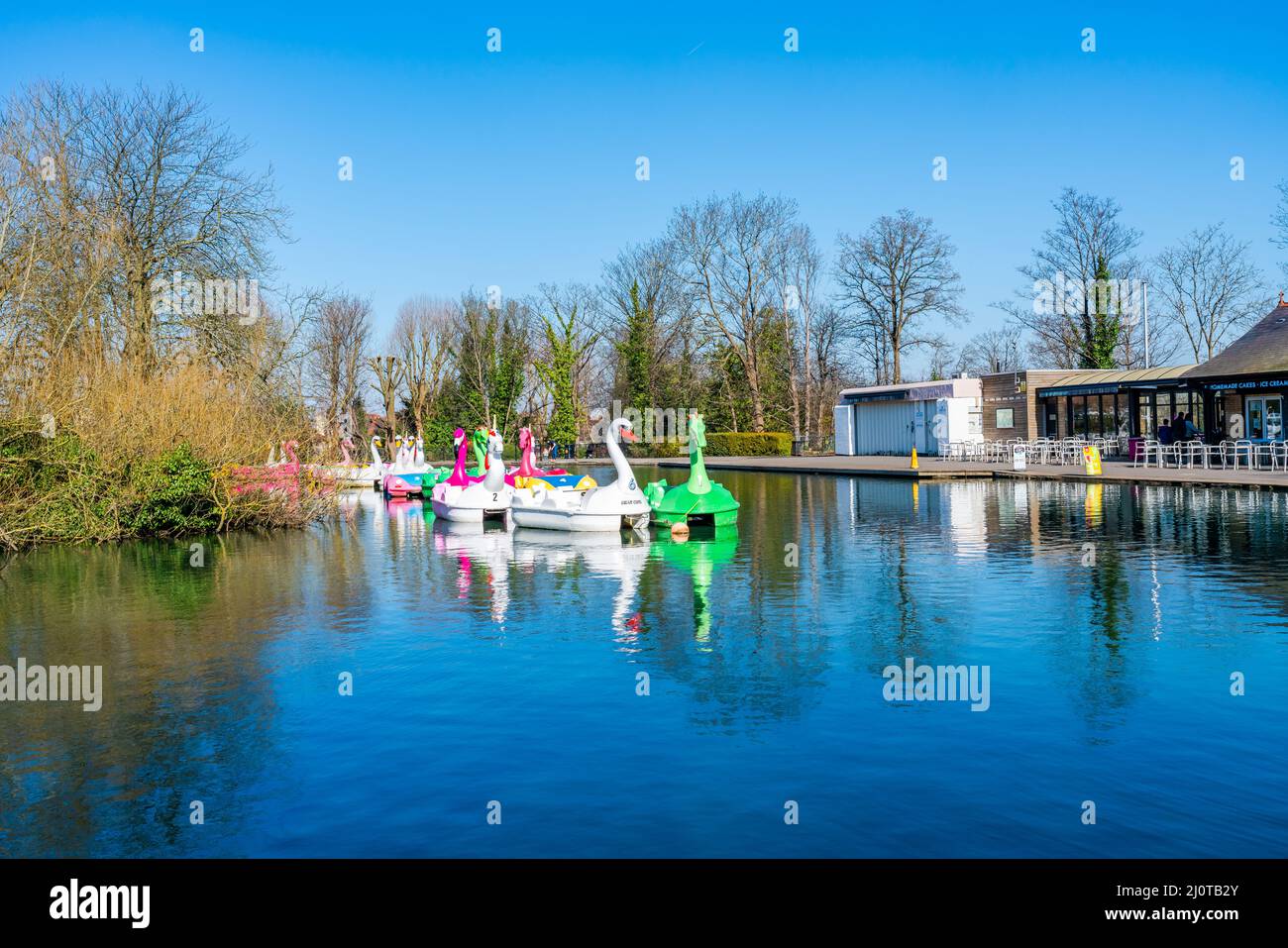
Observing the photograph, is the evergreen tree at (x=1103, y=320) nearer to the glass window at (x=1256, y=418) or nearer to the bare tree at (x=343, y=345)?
the glass window at (x=1256, y=418)

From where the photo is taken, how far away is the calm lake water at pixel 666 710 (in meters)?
6.70

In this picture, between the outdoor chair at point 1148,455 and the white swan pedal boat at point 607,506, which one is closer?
the white swan pedal boat at point 607,506

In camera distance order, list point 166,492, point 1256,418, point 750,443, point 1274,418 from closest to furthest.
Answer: point 166,492
point 1274,418
point 1256,418
point 750,443

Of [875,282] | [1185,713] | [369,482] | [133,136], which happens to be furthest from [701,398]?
[1185,713]

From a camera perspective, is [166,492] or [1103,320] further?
[1103,320]

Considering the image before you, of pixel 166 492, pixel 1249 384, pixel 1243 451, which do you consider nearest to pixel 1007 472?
pixel 1243 451

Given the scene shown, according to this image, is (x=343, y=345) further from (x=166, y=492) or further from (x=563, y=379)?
(x=166, y=492)

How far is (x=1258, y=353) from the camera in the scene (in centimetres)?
3753

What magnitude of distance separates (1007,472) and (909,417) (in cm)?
1593

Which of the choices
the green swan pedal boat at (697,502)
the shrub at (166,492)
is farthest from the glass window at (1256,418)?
the shrub at (166,492)

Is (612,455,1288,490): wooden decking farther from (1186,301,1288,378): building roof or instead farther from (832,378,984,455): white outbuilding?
(1186,301,1288,378): building roof

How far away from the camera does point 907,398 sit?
2083 inches

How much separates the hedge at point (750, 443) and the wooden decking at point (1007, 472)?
605 cm

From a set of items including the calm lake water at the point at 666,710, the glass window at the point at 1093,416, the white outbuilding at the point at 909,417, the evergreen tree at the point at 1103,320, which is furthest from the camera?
the evergreen tree at the point at 1103,320
